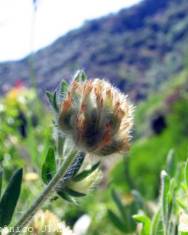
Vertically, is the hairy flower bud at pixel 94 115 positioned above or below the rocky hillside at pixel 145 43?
below

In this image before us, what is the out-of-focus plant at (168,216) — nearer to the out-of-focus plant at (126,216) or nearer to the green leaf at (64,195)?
the green leaf at (64,195)

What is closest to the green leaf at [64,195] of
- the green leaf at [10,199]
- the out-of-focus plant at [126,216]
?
the green leaf at [10,199]

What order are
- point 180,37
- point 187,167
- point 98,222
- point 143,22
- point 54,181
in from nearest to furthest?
point 54,181, point 187,167, point 98,222, point 180,37, point 143,22

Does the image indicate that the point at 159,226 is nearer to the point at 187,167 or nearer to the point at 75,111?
the point at 187,167

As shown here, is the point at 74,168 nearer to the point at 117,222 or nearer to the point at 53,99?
the point at 53,99

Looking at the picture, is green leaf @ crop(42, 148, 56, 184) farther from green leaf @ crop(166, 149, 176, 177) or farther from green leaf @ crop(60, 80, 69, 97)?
green leaf @ crop(166, 149, 176, 177)

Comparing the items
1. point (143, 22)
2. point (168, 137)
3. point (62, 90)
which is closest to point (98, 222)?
point (62, 90)

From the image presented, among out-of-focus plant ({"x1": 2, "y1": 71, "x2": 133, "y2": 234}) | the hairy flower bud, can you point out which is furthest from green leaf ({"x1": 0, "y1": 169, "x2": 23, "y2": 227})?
the hairy flower bud
